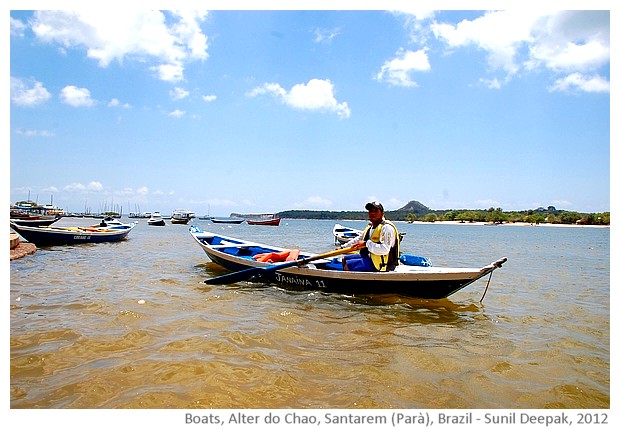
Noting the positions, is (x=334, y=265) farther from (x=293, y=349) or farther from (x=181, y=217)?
(x=181, y=217)

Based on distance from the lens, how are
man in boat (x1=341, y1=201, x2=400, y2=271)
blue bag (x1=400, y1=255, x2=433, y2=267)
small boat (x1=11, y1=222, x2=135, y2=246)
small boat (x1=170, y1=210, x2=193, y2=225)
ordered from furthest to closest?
1. small boat (x1=170, y1=210, x2=193, y2=225)
2. small boat (x1=11, y1=222, x2=135, y2=246)
3. blue bag (x1=400, y1=255, x2=433, y2=267)
4. man in boat (x1=341, y1=201, x2=400, y2=271)

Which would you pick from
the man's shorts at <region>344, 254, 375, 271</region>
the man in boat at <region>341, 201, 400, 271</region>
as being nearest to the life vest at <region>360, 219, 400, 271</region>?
the man in boat at <region>341, 201, 400, 271</region>

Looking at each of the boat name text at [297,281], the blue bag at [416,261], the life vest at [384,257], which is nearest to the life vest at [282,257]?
the boat name text at [297,281]

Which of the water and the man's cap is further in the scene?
the man's cap

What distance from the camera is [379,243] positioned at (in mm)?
7777

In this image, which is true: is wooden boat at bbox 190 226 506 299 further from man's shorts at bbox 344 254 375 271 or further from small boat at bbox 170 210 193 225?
small boat at bbox 170 210 193 225

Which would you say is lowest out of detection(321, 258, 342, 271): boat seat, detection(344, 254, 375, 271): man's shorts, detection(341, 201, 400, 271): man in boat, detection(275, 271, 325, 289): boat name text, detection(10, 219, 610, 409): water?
detection(10, 219, 610, 409): water

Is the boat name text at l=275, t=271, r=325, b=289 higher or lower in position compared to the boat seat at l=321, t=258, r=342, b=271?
lower

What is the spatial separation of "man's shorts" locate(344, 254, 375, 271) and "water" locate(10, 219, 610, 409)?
→ 70cm

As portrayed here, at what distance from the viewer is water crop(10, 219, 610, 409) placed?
3.76m

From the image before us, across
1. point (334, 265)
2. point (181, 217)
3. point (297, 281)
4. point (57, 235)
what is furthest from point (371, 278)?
point (181, 217)

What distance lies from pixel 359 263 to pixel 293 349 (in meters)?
3.59
